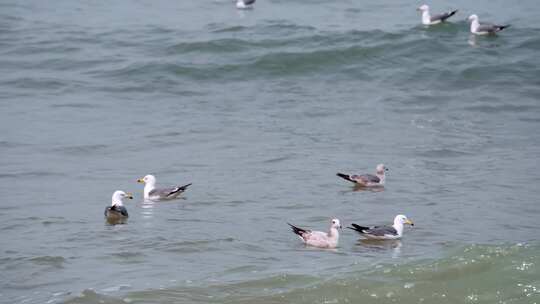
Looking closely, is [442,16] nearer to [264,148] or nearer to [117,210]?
[264,148]

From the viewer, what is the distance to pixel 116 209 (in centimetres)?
1370

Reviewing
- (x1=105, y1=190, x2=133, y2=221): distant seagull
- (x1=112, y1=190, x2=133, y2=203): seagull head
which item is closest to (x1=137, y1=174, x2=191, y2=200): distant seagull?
(x1=112, y1=190, x2=133, y2=203): seagull head

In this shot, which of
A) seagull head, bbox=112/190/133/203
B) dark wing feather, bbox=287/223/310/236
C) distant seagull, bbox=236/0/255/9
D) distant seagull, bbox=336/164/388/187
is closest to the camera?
dark wing feather, bbox=287/223/310/236

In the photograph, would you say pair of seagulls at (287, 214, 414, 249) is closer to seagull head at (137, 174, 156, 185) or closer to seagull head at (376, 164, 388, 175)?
seagull head at (376, 164, 388, 175)

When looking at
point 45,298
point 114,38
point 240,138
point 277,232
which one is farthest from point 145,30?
point 45,298

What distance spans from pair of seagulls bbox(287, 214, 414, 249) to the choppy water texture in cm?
13

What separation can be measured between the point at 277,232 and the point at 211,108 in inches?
309

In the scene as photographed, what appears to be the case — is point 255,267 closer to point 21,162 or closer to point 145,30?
point 21,162

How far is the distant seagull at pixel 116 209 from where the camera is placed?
13.5 metres

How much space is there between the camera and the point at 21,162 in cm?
1650

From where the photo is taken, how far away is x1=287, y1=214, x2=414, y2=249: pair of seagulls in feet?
40.1

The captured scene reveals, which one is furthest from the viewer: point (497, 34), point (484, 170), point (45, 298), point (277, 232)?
point (497, 34)

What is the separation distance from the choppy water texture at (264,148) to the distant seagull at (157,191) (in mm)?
148

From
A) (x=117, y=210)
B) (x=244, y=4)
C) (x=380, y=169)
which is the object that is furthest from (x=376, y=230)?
(x=244, y=4)
